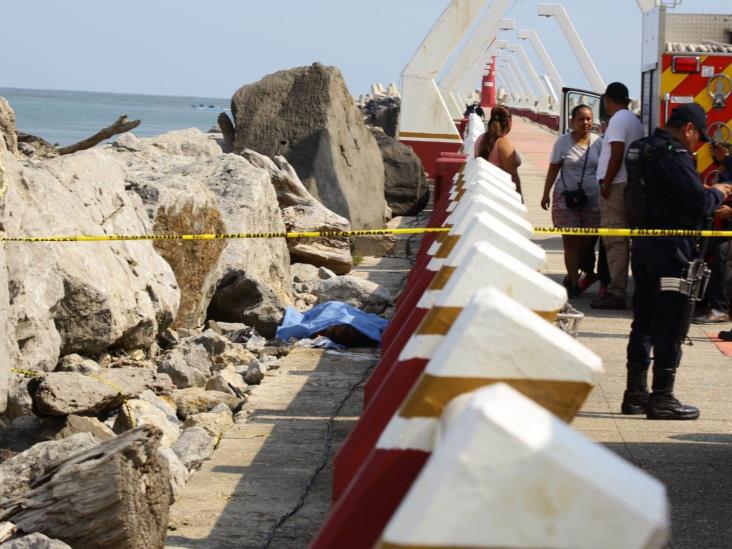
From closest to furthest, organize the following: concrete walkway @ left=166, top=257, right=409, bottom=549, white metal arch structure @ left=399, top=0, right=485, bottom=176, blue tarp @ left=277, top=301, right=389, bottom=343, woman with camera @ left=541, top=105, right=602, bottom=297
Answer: concrete walkway @ left=166, top=257, right=409, bottom=549 < blue tarp @ left=277, top=301, right=389, bottom=343 < woman with camera @ left=541, top=105, right=602, bottom=297 < white metal arch structure @ left=399, top=0, right=485, bottom=176

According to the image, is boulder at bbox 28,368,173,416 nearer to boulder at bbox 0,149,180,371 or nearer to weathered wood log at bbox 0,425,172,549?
boulder at bbox 0,149,180,371

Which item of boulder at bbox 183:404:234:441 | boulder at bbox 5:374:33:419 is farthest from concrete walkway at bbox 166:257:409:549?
boulder at bbox 5:374:33:419

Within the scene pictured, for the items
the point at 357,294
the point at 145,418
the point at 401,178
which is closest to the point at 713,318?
the point at 357,294

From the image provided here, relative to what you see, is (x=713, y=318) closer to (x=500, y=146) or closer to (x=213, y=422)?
(x=500, y=146)

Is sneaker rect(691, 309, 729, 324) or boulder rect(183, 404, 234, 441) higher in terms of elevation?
boulder rect(183, 404, 234, 441)

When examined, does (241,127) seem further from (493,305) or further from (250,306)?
(493,305)

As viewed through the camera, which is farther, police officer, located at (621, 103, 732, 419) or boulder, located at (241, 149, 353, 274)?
boulder, located at (241, 149, 353, 274)

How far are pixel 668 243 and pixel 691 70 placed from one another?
469 centimetres

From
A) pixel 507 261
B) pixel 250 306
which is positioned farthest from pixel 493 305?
pixel 250 306

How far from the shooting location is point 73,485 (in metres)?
4.91

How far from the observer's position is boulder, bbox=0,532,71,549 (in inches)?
180

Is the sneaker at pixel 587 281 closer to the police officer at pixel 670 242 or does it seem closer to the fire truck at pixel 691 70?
the fire truck at pixel 691 70

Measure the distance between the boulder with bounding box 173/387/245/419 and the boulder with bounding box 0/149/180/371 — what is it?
82 cm

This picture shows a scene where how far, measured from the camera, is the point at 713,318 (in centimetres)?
1076
